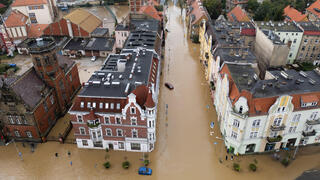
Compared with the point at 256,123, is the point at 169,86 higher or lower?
lower

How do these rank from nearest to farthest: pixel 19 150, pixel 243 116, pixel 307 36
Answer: pixel 243 116, pixel 19 150, pixel 307 36

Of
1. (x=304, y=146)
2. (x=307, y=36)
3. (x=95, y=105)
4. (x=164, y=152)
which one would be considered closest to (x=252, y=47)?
(x=307, y=36)

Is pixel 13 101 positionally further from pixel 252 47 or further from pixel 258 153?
pixel 252 47

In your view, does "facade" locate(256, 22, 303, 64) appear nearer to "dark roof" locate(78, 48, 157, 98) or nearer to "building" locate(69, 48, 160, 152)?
"dark roof" locate(78, 48, 157, 98)

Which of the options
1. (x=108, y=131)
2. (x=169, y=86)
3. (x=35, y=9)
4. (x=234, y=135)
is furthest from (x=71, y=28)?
(x=234, y=135)

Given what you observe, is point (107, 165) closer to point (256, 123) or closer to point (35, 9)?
point (256, 123)

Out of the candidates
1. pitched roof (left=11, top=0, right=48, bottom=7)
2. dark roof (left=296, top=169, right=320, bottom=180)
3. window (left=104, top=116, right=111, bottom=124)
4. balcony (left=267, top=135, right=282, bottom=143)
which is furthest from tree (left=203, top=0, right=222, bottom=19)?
window (left=104, top=116, right=111, bottom=124)
